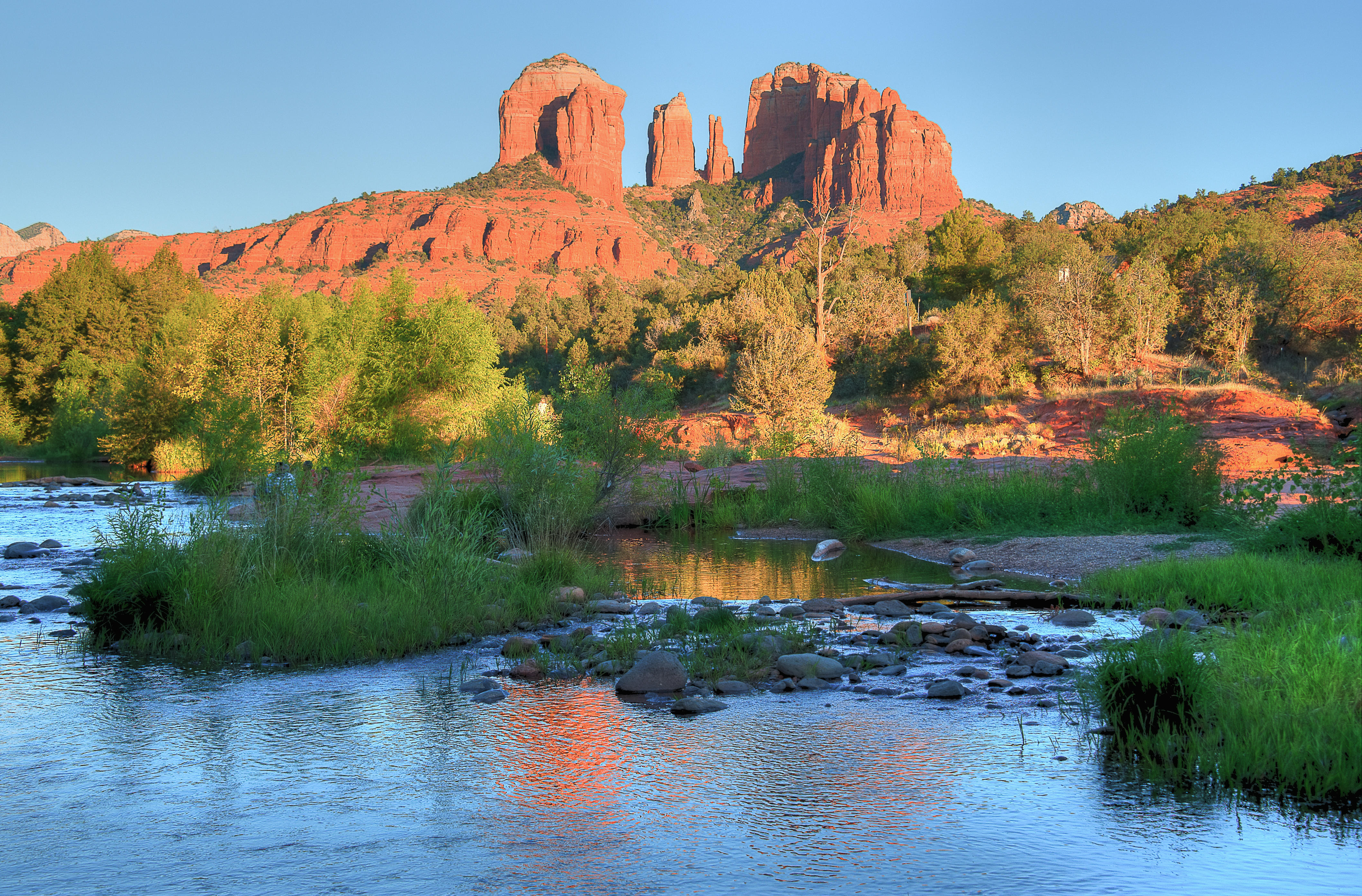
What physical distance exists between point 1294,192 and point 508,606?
68993mm

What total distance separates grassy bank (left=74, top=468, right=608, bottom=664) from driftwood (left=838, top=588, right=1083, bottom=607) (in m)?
2.84

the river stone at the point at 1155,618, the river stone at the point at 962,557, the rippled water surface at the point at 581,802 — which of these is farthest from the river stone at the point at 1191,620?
the river stone at the point at 962,557

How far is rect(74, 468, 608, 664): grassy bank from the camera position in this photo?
7.24 meters

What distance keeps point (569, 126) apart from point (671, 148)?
800 inches

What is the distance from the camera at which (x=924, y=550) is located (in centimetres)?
1324

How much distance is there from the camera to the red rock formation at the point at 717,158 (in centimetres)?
14450

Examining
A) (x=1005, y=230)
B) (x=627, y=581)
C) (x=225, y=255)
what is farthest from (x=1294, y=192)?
(x=225, y=255)

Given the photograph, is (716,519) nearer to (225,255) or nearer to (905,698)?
(905,698)

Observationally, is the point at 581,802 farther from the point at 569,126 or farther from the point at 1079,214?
the point at 569,126

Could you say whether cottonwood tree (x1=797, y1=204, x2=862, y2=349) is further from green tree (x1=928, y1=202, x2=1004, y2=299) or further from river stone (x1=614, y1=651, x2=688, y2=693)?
river stone (x1=614, y1=651, x2=688, y2=693)

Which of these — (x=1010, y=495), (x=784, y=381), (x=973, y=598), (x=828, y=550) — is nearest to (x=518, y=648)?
(x=973, y=598)

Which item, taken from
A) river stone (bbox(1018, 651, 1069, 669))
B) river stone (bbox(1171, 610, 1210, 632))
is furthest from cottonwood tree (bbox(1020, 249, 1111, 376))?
river stone (bbox(1018, 651, 1069, 669))

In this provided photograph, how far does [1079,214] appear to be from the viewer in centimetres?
8362

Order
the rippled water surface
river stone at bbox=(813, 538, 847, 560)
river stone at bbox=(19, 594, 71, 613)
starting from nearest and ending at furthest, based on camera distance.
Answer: the rippled water surface, river stone at bbox=(19, 594, 71, 613), river stone at bbox=(813, 538, 847, 560)
